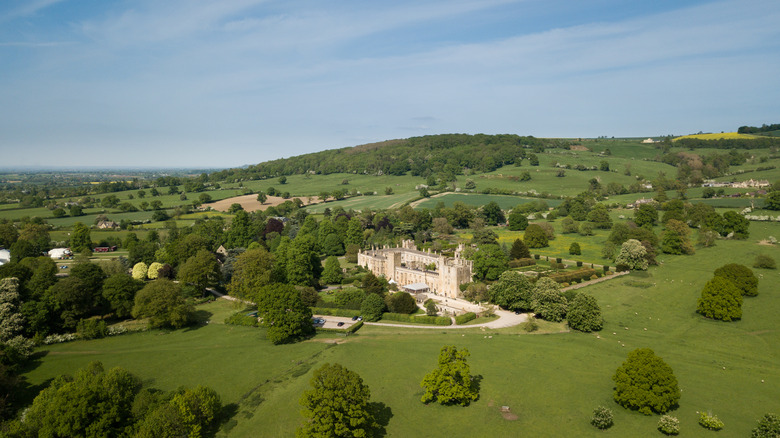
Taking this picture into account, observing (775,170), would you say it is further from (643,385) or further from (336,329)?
(336,329)

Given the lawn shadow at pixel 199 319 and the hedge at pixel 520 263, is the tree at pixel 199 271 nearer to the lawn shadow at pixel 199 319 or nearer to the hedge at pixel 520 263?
the lawn shadow at pixel 199 319

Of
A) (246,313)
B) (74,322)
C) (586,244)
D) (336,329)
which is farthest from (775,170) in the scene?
(74,322)

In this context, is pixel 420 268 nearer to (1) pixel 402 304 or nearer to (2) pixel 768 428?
(1) pixel 402 304

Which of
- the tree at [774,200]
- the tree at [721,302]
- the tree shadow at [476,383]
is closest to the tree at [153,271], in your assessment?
the tree shadow at [476,383]

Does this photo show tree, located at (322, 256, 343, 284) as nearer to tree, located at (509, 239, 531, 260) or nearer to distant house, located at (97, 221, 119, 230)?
tree, located at (509, 239, 531, 260)

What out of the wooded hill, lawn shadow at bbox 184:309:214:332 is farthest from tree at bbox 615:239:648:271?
the wooded hill

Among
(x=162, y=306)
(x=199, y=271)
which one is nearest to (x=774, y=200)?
(x=199, y=271)
